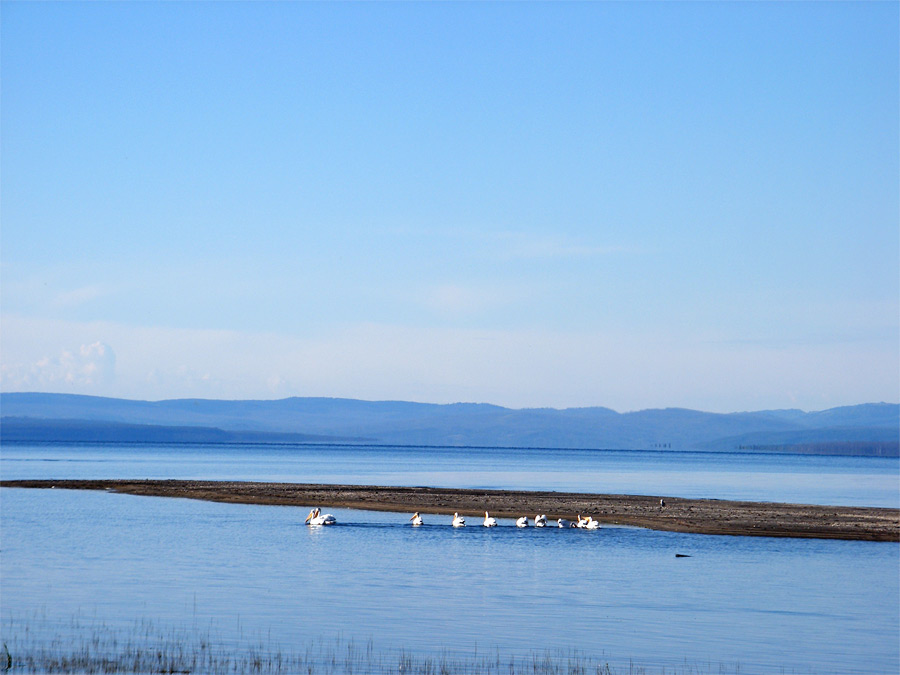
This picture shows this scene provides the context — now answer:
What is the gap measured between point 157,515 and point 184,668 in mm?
27540

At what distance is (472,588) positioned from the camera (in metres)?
25.1

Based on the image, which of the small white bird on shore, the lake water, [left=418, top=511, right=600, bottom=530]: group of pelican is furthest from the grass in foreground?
the small white bird on shore

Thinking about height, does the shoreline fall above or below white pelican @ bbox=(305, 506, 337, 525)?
below

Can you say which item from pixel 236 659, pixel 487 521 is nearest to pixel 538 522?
pixel 487 521

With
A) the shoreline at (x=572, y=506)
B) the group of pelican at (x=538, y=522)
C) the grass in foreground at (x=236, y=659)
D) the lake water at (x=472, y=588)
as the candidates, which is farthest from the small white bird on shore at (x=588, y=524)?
the grass in foreground at (x=236, y=659)

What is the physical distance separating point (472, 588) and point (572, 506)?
88.3ft

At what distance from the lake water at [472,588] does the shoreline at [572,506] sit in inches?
127

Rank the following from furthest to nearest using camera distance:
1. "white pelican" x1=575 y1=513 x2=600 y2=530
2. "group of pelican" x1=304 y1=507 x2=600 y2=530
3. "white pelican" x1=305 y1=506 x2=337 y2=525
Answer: "white pelican" x1=575 y1=513 x2=600 y2=530
"group of pelican" x1=304 y1=507 x2=600 y2=530
"white pelican" x1=305 y1=506 x2=337 y2=525

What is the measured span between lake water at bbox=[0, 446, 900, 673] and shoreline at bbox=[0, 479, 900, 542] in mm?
3226

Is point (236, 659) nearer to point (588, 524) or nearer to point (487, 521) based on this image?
point (487, 521)

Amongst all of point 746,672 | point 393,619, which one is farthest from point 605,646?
point 393,619

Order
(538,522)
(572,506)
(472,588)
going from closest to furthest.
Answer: (472,588)
(538,522)
(572,506)

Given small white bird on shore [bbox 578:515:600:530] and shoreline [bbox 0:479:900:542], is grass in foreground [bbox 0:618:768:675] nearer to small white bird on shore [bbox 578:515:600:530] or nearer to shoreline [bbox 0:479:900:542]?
small white bird on shore [bbox 578:515:600:530]

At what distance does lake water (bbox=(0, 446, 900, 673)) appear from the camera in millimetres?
19266
